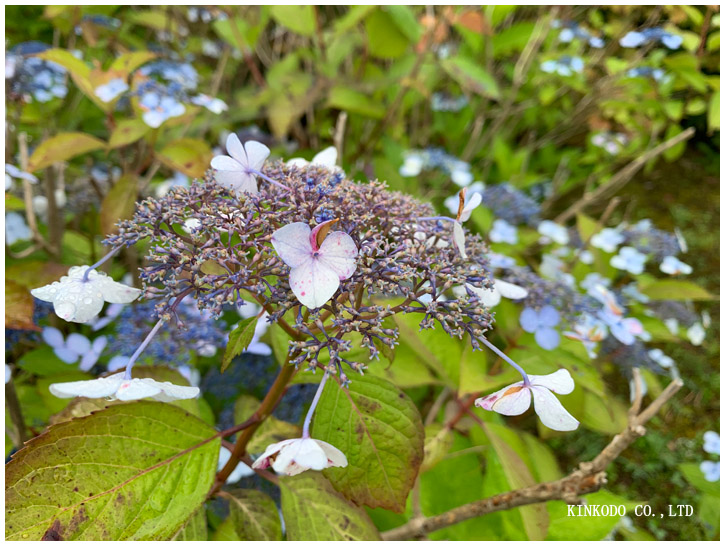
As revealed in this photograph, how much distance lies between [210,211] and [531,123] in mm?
2392

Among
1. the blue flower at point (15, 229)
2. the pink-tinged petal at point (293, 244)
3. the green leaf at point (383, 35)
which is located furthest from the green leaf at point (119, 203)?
the green leaf at point (383, 35)

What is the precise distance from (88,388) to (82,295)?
12cm

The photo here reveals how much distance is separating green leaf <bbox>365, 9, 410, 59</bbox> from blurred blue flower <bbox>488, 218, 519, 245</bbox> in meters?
0.67

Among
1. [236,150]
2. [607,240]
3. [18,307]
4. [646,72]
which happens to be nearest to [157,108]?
[18,307]

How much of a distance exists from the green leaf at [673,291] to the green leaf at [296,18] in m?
1.33

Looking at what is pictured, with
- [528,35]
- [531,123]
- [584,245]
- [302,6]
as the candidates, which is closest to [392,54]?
[302,6]

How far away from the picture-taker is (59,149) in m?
1.11

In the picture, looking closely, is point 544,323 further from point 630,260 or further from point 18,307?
point 18,307

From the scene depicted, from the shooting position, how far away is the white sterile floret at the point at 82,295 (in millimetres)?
615

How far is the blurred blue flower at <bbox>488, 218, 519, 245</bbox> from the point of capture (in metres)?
1.66

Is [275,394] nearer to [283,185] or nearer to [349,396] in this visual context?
[349,396]

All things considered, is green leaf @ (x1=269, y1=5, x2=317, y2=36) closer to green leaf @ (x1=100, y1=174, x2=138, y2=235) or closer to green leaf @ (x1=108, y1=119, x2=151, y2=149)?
green leaf @ (x1=108, y1=119, x2=151, y2=149)

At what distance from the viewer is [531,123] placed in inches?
105

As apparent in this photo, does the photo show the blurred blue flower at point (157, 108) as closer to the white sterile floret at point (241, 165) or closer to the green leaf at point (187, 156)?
the green leaf at point (187, 156)
